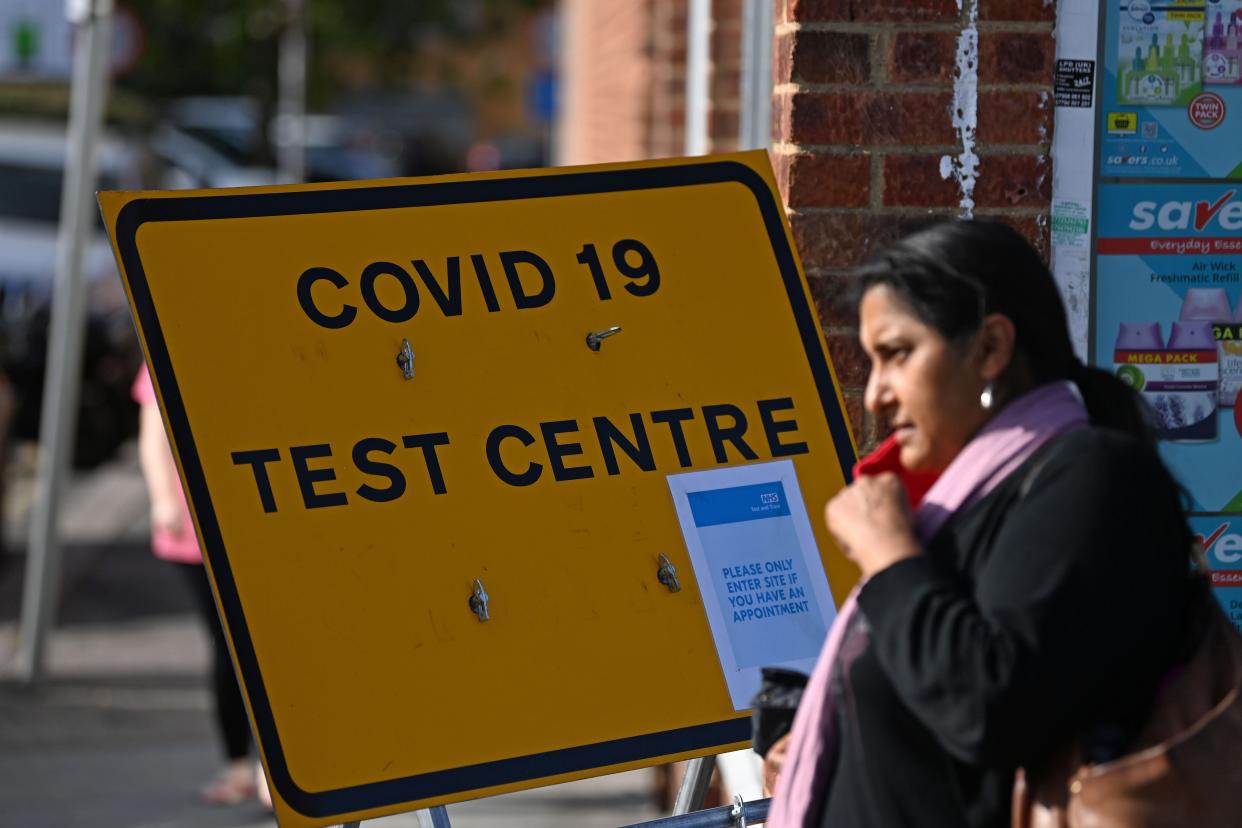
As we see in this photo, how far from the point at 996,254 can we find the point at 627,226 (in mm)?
970

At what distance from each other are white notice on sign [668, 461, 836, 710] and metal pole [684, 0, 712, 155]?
281 cm

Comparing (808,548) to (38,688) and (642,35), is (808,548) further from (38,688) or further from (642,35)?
(642,35)

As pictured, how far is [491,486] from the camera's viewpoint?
8.50ft

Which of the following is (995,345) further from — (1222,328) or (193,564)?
(193,564)

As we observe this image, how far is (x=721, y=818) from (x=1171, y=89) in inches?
63.3

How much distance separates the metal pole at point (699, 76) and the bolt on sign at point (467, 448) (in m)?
2.70

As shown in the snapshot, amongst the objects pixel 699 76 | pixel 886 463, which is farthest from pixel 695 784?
pixel 699 76

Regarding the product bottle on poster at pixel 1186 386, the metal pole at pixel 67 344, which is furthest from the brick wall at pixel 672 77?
the product bottle on poster at pixel 1186 386

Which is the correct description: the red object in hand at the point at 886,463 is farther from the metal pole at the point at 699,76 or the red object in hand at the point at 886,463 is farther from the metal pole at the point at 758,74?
the metal pole at the point at 699,76

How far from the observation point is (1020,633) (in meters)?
1.74

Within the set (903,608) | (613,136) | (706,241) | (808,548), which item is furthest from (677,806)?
(613,136)

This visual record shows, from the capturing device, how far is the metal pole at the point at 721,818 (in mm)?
2498

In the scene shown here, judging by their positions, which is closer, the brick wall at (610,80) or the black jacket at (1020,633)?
the black jacket at (1020,633)

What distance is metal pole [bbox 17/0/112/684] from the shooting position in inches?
269
